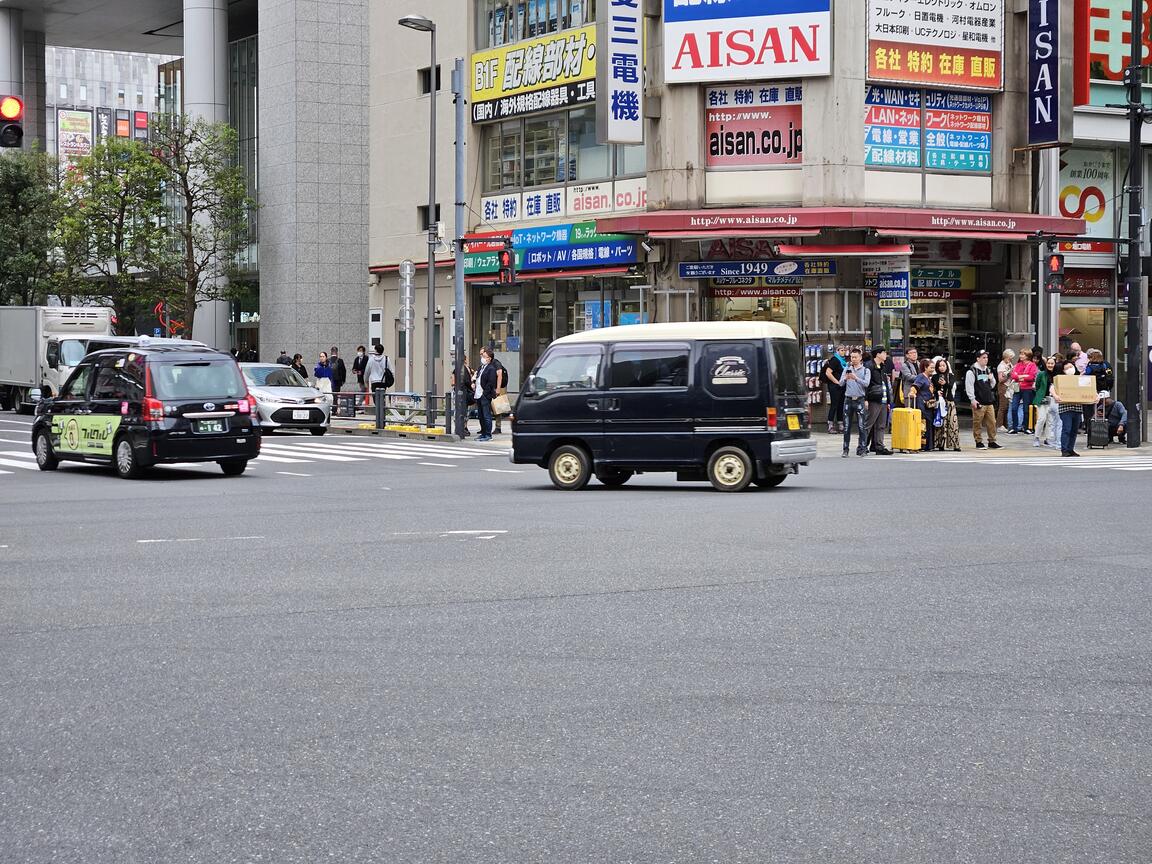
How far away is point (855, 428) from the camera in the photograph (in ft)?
113

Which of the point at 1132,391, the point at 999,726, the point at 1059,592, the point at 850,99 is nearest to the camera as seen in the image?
the point at 999,726

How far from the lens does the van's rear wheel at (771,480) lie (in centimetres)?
2015

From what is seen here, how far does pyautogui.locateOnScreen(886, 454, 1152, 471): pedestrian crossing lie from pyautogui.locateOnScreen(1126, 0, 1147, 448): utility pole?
6.91ft

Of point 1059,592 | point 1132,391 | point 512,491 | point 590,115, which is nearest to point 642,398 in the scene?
point 512,491

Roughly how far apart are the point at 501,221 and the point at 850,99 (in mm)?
11426

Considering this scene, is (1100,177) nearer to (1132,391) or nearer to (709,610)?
(1132,391)

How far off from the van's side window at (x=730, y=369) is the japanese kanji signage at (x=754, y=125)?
16.2m

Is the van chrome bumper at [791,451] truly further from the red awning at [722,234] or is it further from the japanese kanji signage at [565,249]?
the japanese kanji signage at [565,249]

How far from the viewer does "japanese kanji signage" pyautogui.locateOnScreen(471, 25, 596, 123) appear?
1518 inches

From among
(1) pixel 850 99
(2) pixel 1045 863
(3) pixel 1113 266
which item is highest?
(1) pixel 850 99

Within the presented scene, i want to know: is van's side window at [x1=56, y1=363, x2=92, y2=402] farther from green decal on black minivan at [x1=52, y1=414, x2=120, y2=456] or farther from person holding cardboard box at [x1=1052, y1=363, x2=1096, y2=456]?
person holding cardboard box at [x1=1052, y1=363, x2=1096, y2=456]

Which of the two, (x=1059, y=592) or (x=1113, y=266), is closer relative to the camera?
(x=1059, y=592)

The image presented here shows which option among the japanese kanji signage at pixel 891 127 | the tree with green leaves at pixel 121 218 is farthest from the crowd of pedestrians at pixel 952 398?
the tree with green leaves at pixel 121 218

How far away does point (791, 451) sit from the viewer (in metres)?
19.5
